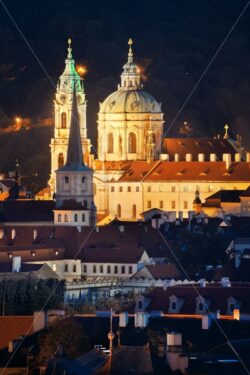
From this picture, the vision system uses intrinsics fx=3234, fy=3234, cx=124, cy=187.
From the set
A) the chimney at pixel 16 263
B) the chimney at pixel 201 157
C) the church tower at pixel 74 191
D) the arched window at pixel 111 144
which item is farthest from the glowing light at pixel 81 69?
the chimney at pixel 16 263

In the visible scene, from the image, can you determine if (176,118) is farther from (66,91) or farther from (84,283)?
(84,283)

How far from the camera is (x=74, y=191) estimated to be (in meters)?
116

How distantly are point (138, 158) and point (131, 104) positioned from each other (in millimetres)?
2343

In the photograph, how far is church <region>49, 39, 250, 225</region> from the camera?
132m

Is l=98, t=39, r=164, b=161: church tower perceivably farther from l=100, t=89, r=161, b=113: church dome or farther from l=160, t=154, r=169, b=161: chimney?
l=160, t=154, r=169, b=161: chimney

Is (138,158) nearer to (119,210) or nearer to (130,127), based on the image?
(130,127)

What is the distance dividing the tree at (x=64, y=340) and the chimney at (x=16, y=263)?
91.3ft

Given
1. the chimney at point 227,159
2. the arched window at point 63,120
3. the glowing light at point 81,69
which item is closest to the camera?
the chimney at point 227,159

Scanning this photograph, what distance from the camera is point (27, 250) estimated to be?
102 meters

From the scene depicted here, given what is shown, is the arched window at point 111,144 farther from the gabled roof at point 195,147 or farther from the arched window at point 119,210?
the arched window at point 119,210

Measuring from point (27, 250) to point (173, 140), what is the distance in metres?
39.6

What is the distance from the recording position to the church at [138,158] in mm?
132250

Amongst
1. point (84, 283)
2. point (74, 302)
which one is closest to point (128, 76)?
point (84, 283)

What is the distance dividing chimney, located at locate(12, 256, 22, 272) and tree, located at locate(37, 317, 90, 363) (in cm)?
2784
